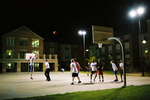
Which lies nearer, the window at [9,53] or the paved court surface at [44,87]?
the paved court surface at [44,87]

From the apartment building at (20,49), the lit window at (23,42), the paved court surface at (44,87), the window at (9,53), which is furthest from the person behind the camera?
the lit window at (23,42)

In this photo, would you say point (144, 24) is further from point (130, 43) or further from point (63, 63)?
point (63, 63)

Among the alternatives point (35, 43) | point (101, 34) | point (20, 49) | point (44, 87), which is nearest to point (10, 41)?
point (20, 49)

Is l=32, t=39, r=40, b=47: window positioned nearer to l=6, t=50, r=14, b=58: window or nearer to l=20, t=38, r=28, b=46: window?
l=20, t=38, r=28, b=46: window

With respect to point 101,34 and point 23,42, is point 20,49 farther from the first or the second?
point 101,34

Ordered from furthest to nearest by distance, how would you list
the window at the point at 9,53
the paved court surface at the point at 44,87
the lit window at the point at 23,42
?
1. the lit window at the point at 23,42
2. the window at the point at 9,53
3. the paved court surface at the point at 44,87

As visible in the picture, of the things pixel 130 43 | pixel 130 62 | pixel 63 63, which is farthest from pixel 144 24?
pixel 63 63

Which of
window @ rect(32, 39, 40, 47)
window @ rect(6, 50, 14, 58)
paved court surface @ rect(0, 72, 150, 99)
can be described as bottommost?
paved court surface @ rect(0, 72, 150, 99)

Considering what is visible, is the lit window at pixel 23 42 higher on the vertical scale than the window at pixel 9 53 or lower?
higher

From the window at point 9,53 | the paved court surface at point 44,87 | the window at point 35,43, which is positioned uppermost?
the window at point 35,43

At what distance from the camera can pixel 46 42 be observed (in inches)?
2192

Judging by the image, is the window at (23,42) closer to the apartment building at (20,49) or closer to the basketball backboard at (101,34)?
the apartment building at (20,49)

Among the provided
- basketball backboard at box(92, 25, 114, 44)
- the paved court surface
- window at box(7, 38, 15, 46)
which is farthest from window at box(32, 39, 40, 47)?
basketball backboard at box(92, 25, 114, 44)

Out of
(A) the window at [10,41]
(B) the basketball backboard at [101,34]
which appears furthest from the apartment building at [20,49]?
(B) the basketball backboard at [101,34]
